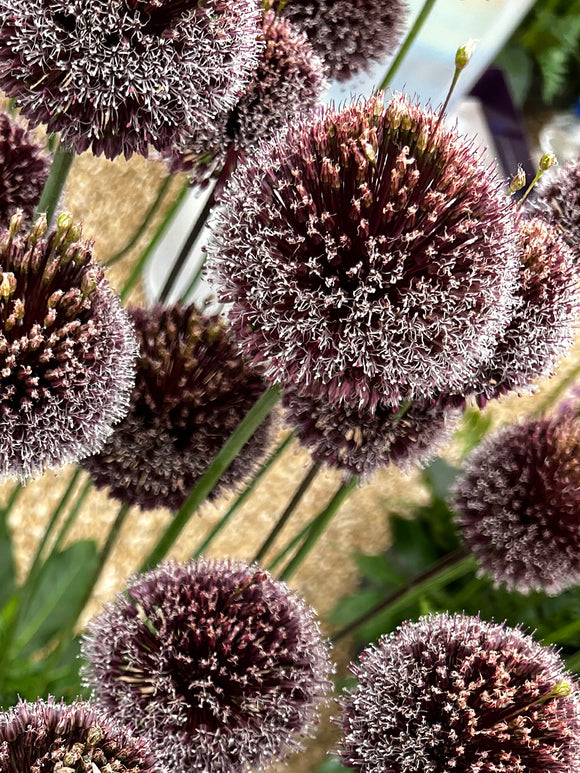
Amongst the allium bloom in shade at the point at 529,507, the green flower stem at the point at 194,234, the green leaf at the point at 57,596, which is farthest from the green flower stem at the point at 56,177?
the green leaf at the point at 57,596

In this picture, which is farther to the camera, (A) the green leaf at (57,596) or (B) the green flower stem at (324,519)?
(A) the green leaf at (57,596)

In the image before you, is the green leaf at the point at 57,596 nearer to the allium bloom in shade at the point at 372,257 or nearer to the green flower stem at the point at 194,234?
the green flower stem at the point at 194,234

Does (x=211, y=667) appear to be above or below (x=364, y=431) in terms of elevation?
below

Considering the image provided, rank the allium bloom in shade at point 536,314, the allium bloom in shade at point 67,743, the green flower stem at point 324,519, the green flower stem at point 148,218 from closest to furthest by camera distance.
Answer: the allium bloom in shade at point 67,743
the allium bloom in shade at point 536,314
the green flower stem at point 324,519
the green flower stem at point 148,218

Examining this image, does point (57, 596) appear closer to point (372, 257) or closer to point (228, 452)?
point (228, 452)

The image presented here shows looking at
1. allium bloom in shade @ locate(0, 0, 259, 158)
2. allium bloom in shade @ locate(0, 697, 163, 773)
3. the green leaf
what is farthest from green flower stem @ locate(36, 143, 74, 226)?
the green leaf

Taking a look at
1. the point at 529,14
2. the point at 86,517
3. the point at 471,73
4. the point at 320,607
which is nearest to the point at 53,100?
the point at 86,517

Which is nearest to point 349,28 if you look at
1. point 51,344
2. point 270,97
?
point 270,97
